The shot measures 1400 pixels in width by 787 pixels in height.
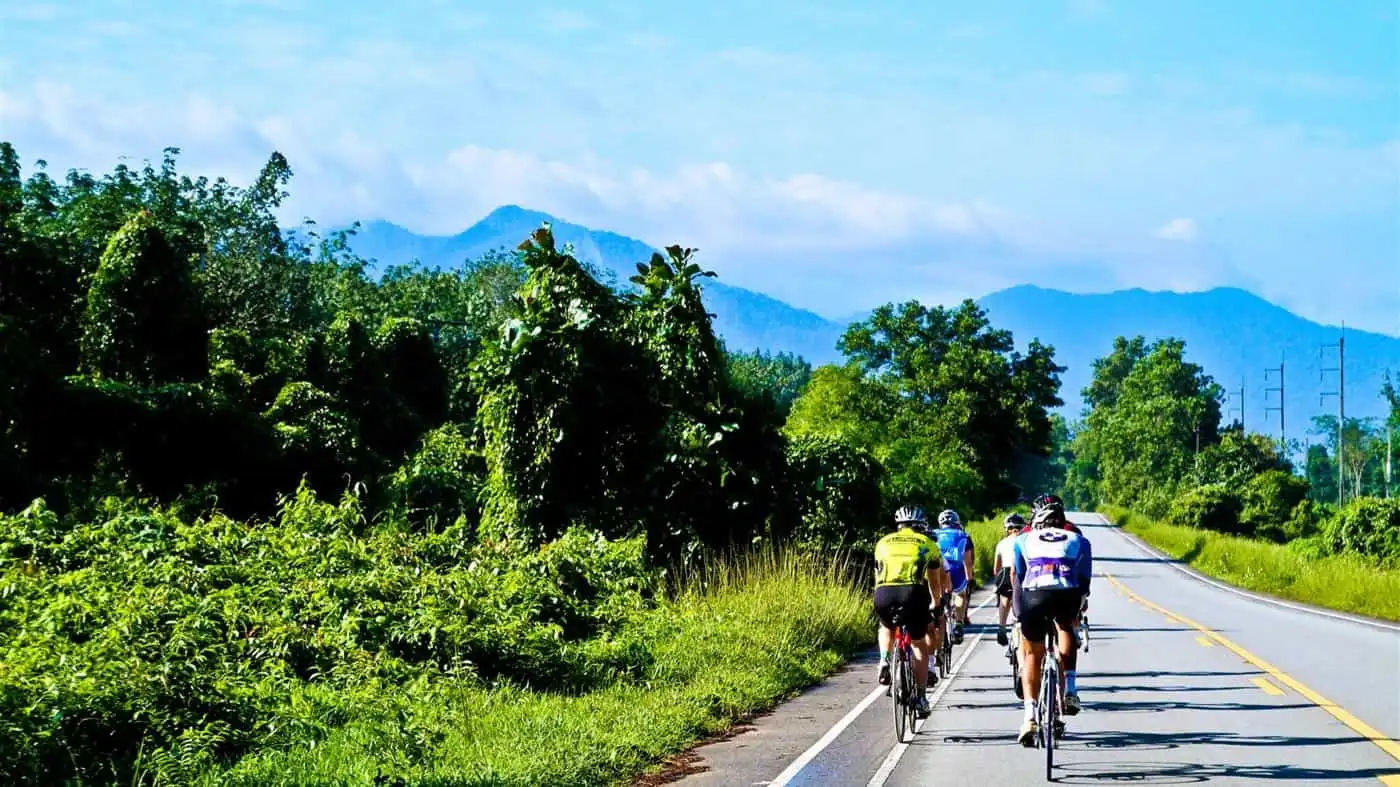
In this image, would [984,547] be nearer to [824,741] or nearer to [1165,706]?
[1165,706]

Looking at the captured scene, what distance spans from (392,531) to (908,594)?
9264 millimetres

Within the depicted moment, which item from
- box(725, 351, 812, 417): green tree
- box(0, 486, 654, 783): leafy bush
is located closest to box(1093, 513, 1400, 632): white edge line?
box(0, 486, 654, 783): leafy bush

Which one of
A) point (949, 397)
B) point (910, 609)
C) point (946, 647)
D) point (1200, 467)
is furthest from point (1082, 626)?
point (1200, 467)

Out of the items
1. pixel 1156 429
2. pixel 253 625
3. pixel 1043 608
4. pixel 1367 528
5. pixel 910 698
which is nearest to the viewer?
pixel 1043 608

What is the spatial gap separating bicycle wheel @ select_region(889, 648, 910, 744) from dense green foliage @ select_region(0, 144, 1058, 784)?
1850 millimetres

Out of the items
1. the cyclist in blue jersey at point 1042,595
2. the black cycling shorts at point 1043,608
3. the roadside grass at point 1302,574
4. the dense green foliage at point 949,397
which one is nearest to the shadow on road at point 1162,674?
the cyclist in blue jersey at point 1042,595

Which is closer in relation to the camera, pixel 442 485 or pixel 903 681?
pixel 903 681

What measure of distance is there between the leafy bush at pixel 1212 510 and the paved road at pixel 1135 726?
71621 millimetres

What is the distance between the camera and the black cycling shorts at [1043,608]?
33.6 feet

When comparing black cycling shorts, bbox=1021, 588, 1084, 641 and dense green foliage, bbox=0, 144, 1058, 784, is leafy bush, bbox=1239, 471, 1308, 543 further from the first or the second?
black cycling shorts, bbox=1021, 588, 1084, 641

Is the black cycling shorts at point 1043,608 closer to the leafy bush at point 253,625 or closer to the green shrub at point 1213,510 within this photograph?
the leafy bush at point 253,625

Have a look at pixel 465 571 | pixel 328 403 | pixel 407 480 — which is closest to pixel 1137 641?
pixel 465 571

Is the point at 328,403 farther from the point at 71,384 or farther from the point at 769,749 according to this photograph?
the point at 769,749

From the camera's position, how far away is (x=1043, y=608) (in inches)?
405
